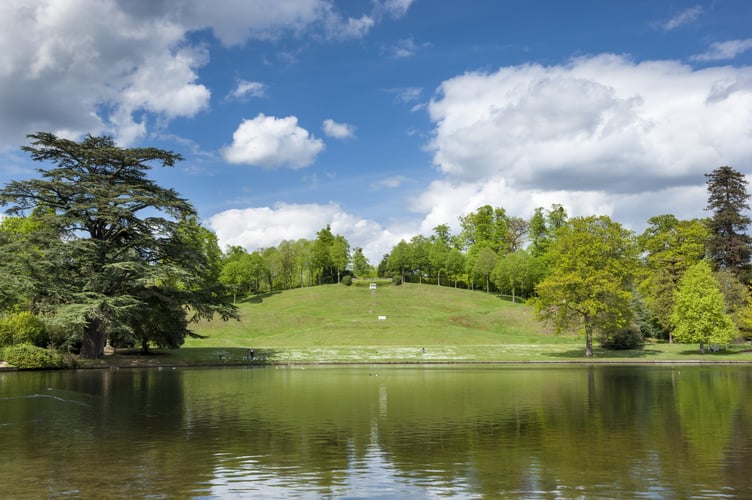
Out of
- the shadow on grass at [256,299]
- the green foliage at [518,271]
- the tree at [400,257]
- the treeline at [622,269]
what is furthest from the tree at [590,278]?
the tree at [400,257]

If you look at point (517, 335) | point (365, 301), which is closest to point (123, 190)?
point (517, 335)

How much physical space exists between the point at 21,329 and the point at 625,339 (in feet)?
201

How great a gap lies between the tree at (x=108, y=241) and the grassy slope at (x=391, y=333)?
7.00 m

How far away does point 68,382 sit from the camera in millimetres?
35844

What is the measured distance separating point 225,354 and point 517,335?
42.8m

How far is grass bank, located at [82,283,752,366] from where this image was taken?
188ft

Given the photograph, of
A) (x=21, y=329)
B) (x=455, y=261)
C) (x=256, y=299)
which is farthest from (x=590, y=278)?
(x=256, y=299)

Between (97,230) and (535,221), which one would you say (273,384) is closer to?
(97,230)

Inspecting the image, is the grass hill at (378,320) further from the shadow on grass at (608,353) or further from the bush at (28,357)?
the bush at (28,357)

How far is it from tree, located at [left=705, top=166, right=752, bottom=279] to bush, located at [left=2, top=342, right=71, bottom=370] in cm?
8188

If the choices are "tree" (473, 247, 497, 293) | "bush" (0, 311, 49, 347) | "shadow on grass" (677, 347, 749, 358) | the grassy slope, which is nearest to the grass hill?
the grassy slope

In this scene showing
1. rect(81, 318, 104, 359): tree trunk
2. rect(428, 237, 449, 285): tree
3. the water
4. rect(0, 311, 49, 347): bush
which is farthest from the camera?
rect(428, 237, 449, 285): tree

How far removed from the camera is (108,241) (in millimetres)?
53500

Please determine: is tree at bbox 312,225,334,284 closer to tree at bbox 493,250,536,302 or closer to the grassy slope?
the grassy slope
